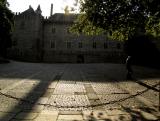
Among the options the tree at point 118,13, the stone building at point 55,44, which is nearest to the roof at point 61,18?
the stone building at point 55,44

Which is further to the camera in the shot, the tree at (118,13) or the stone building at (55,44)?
the stone building at (55,44)

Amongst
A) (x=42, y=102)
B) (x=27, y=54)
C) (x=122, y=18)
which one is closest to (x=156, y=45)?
(x=122, y=18)

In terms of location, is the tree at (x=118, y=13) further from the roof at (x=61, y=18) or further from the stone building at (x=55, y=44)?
the roof at (x=61, y=18)

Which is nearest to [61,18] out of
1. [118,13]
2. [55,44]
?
[55,44]

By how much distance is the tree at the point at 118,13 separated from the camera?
1800 centimetres

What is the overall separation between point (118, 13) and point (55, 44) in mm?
A: 43122

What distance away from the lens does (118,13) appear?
18891 mm

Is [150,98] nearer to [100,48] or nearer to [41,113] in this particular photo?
[41,113]

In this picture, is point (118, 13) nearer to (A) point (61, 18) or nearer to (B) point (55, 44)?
(B) point (55, 44)

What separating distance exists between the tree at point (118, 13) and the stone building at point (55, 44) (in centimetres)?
3897

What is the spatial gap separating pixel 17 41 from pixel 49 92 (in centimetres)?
4930

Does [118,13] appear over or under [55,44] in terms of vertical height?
over

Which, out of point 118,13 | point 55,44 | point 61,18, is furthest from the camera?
point 61,18

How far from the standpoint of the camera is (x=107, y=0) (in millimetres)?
18578
